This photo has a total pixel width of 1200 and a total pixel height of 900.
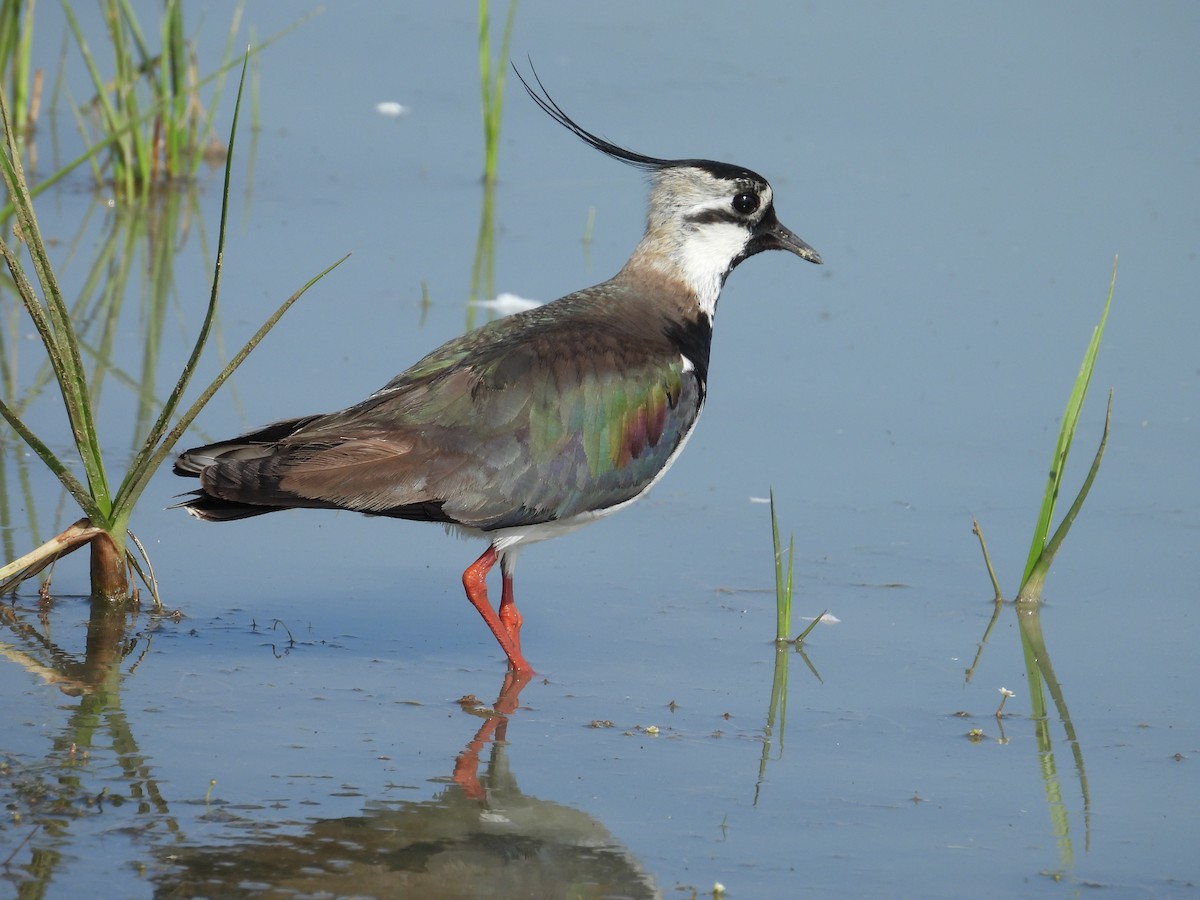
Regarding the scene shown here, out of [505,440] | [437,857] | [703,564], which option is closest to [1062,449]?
[703,564]

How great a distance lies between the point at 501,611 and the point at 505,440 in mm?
667

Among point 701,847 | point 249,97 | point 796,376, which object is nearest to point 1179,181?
point 796,376

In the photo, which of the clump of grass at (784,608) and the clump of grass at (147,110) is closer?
the clump of grass at (784,608)

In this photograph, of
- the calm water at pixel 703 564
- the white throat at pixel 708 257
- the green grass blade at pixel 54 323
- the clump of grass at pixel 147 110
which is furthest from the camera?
the clump of grass at pixel 147 110

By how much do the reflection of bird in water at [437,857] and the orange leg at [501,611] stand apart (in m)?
0.98

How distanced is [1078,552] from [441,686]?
113 inches

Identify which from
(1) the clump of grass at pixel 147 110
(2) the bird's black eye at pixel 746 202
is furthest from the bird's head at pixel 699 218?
(1) the clump of grass at pixel 147 110

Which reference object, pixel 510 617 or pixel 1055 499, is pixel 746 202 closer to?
pixel 1055 499

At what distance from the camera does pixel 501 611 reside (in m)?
5.99

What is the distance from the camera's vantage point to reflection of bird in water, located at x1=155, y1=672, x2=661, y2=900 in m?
4.07

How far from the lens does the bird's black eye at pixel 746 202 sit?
22.3 feet

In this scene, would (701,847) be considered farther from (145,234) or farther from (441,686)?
(145,234)

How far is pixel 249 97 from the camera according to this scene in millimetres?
12930

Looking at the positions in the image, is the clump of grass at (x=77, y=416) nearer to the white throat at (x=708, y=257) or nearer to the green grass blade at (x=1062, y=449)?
the white throat at (x=708, y=257)
